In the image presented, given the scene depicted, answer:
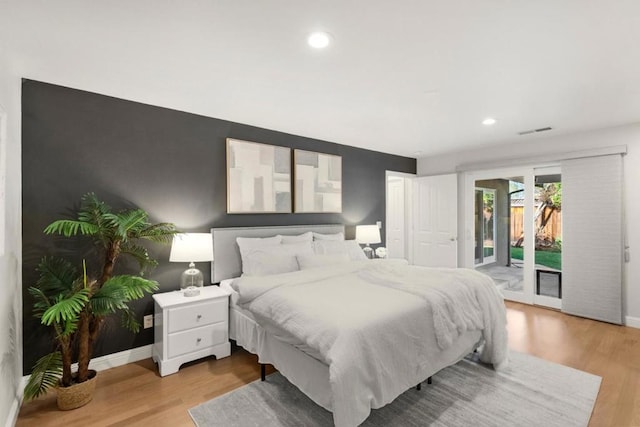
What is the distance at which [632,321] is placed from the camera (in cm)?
359

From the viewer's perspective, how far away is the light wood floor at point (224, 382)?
2.03m

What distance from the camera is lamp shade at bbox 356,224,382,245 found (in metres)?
4.47

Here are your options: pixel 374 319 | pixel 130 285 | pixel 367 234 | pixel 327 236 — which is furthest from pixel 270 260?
pixel 367 234

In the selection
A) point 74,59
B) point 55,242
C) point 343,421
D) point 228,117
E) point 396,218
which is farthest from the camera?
point 396,218

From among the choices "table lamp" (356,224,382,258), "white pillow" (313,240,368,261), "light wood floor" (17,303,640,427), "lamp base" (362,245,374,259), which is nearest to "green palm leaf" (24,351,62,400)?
"light wood floor" (17,303,640,427)

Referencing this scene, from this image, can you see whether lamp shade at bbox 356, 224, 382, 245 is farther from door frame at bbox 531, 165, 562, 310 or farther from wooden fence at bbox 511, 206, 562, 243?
door frame at bbox 531, 165, 562, 310

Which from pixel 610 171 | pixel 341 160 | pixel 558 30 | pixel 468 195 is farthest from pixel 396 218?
pixel 558 30

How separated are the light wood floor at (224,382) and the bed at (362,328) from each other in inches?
17.1

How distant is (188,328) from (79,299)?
0.95 metres

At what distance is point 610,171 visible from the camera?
3.70 m

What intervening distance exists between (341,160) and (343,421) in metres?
3.56

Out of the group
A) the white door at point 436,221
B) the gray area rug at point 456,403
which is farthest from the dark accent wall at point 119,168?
the white door at point 436,221

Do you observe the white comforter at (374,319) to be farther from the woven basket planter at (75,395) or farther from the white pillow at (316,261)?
the woven basket planter at (75,395)

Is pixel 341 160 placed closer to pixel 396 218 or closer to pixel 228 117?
pixel 228 117
